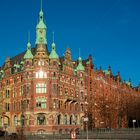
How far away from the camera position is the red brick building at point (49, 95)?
106 metres

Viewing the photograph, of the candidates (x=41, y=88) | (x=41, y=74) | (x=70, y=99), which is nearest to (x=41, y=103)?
(x=41, y=88)

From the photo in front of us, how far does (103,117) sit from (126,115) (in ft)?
50.6

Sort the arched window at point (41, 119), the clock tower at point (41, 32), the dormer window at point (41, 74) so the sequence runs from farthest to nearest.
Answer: the clock tower at point (41, 32) → the dormer window at point (41, 74) → the arched window at point (41, 119)

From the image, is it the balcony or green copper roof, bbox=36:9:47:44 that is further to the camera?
the balcony

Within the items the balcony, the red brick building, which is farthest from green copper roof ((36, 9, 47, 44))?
the balcony

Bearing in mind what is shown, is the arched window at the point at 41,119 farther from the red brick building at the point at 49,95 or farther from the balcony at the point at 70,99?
the balcony at the point at 70,99

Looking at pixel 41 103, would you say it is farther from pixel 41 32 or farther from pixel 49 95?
pixel 41 32

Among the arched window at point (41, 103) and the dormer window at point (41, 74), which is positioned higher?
the dormer window at point (41, 74)

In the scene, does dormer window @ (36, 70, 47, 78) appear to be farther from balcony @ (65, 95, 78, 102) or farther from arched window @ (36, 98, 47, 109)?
balcony @ (65, 95, 78, 102)

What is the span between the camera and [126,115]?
13800 centimetres

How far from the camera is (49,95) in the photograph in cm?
10612

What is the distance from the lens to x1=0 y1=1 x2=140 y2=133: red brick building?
105625 mm

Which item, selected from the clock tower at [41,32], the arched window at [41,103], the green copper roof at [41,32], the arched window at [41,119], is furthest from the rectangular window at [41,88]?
the green copper roof at [41,32]

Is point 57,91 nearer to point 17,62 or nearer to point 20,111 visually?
point 20,111
